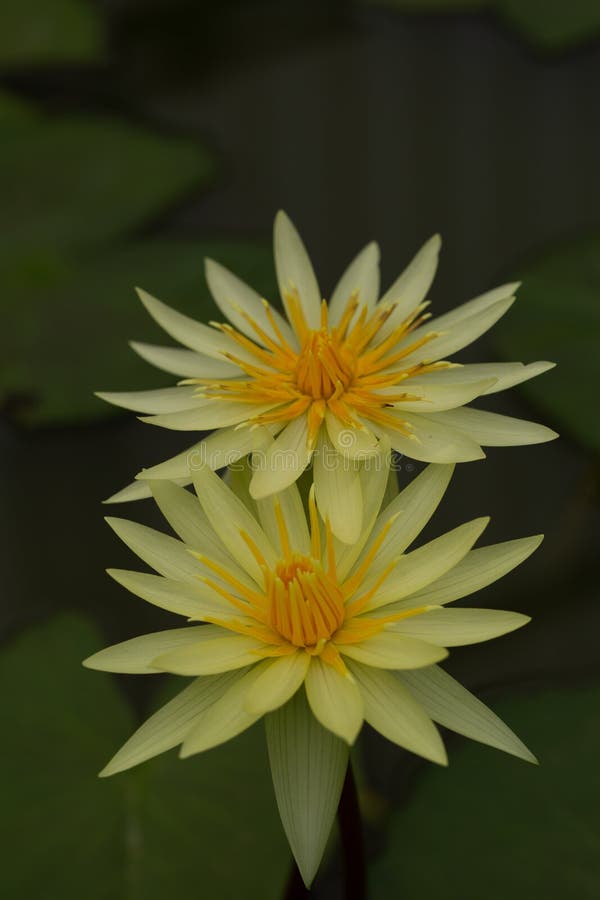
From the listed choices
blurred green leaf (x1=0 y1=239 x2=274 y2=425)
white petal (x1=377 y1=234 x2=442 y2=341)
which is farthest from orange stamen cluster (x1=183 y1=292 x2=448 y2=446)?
blurred green leaf (x1=0 y1=239 x2=274 y2=425)

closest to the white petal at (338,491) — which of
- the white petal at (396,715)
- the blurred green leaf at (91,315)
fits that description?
the white petal at (396,715)

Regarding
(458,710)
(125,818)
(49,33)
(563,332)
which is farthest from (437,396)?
(49,33)

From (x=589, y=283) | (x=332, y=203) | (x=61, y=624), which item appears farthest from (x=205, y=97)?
(x=61, y=624)

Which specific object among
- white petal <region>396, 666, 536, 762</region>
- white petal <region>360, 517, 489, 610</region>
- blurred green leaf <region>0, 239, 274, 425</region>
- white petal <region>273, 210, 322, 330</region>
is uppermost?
blurred green leaf <region>0, 239, 274, 425</region>

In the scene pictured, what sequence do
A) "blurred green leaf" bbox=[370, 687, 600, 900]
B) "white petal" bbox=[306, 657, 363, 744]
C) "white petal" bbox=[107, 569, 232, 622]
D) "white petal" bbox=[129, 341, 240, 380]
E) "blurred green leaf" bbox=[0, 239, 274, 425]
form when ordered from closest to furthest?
"white petal" bbox=[306, 657, 363, 744]
"white petal" bbox=[107, 569, 232, 622]
"blurred green leaf" bbox=[370, 687, 600, 900]
"white petal" bbox=[129, 341, 240, 380]
"blurred green leaf" bbox=[0, 239, 274, 425]

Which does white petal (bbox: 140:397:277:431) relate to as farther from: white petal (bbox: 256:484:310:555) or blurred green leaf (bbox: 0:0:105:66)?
blurred green leaf (bbox: 0:0:105:66)

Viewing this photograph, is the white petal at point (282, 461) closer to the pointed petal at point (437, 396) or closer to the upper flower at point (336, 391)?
the upper flower at point (336, 391)

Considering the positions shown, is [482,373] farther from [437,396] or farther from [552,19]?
[552,19]
